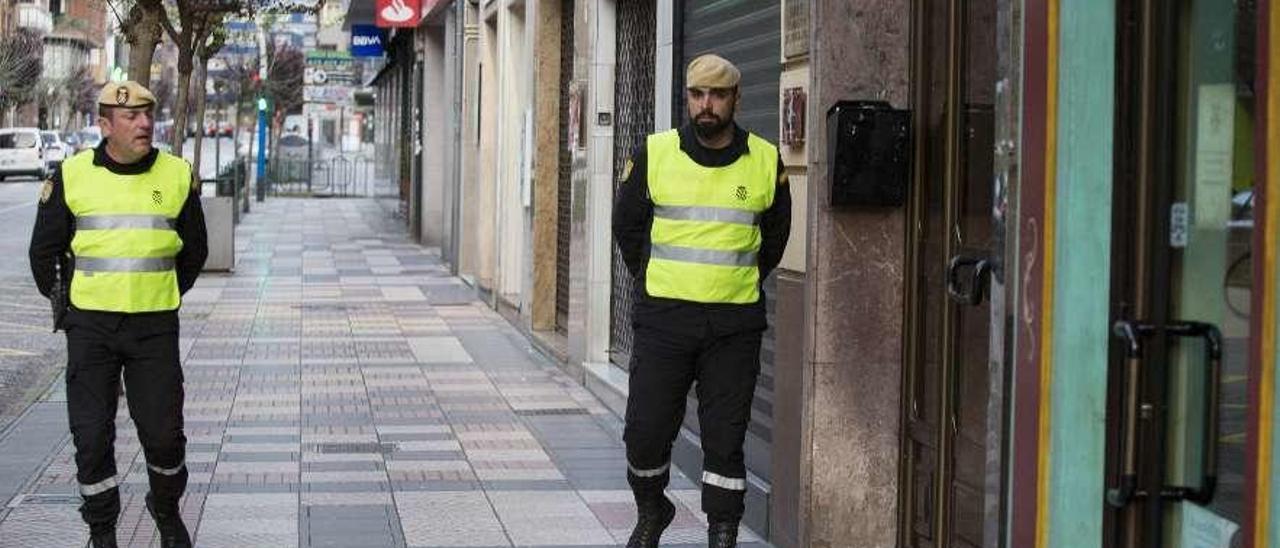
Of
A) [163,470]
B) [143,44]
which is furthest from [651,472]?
[143,44]

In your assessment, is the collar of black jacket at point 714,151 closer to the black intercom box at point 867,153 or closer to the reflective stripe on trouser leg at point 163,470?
the black intercom box at point 867,153

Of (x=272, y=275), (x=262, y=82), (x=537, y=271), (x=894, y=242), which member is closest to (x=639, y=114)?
(x=537, y=271)

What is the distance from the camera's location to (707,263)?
720 cm

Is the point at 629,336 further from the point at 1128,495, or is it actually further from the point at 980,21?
the point at 1128,495

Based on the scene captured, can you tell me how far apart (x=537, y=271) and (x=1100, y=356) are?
11.9m

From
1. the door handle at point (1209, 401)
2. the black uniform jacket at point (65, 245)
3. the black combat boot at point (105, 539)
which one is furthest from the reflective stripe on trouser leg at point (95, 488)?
the door handle at point (1209, 401)

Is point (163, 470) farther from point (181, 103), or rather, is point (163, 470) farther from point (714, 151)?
point (181, 103)

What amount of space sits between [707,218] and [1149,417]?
265cm

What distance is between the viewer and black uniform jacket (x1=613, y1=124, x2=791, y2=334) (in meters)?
7.22

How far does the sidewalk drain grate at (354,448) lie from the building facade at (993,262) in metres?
1.55

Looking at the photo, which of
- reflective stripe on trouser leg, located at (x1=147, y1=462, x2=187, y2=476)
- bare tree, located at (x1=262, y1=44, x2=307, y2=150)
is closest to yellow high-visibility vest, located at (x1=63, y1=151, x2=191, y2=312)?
reflective stripe on trouser leg, located at (x1=147, y1=462, x2=187, y2=476)

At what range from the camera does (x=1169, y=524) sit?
4.79 m

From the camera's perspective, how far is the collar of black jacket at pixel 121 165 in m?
7.34

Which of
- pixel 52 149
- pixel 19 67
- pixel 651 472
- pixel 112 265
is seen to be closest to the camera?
pixel 112 265
